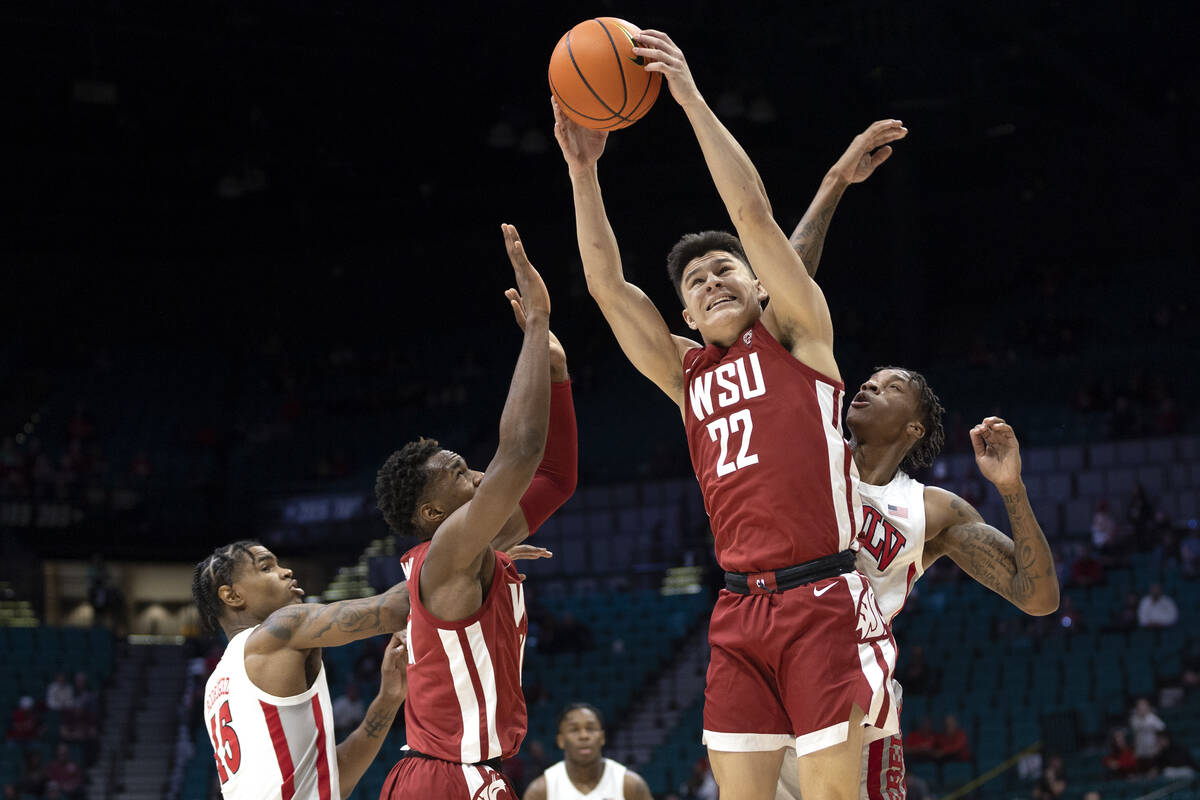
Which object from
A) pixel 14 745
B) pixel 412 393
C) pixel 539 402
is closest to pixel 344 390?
pixel 412 393

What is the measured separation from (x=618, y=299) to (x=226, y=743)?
1899mm

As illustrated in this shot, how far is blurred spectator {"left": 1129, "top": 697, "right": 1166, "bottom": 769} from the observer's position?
11242 millimetres

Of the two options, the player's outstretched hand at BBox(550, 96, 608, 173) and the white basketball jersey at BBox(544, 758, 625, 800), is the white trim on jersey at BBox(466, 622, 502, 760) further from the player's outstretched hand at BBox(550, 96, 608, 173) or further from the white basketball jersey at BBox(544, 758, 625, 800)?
the white basketball jersey at BBox(544, 758, 625, 800)

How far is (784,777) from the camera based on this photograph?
14.0 feet

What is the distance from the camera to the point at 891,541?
14.2 ft

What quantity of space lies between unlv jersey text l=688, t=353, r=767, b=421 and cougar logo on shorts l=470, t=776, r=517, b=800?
4.20ft

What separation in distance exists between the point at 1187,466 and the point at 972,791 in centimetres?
630

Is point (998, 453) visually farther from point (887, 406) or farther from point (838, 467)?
point (838, 467)

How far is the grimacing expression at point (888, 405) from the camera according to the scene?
180 inches

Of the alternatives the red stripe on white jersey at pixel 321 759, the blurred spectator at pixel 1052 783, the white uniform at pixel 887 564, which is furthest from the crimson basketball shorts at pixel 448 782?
the blurred spectator at pixel 1052 783

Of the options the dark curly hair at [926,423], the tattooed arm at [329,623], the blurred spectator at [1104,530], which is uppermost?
the blurred spectator at [1104,530]

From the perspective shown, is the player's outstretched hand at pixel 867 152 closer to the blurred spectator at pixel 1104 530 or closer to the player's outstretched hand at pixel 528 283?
the player's outstretched hand at pixel 528 283

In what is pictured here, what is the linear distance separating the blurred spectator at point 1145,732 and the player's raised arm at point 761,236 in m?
8.75

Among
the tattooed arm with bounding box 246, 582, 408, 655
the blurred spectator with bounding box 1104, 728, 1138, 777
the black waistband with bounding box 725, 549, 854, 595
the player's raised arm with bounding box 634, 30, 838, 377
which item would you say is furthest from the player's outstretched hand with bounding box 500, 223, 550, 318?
the blurred spectator with bounding box 1104, 728, 1138, 777
